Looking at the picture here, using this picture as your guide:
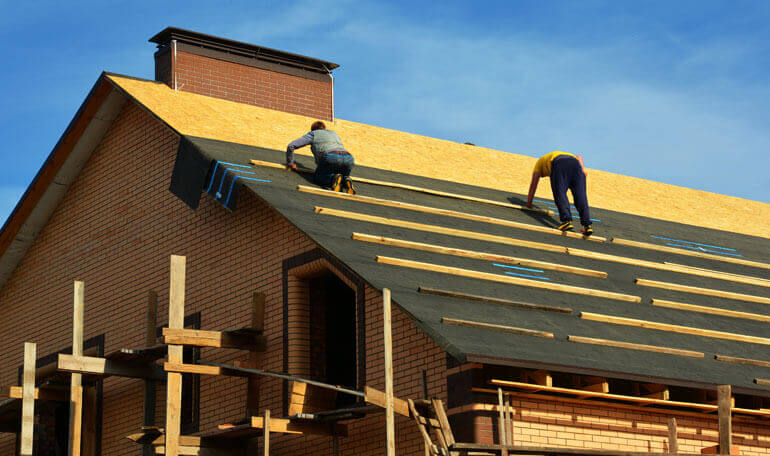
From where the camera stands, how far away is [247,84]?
19.9 metres

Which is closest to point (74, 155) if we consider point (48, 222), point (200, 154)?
point (48, 222)

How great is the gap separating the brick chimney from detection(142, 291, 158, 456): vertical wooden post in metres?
5.05

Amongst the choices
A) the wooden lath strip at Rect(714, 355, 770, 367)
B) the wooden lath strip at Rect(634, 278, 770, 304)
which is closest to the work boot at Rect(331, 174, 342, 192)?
the wooden lath strip at Rect(634, 278, 770, 304)

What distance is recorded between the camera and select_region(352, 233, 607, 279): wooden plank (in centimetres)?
1321

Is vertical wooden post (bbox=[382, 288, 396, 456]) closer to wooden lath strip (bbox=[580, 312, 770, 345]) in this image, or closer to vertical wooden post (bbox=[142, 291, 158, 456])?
wooden lath strip (bbox=[580, 312, 770, 345])

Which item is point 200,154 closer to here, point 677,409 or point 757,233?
point 677,409

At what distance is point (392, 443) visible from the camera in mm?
10781

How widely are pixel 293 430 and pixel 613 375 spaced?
341 centimetres

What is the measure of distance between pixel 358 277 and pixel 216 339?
1.83 m

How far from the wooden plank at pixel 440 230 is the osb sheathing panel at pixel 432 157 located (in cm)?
283

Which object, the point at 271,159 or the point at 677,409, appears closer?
the point at 677,409

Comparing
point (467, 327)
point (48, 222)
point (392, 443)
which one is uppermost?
point (48, 222)

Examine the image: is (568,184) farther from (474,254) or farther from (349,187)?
(349,187)

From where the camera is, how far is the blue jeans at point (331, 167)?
48.6 feet
